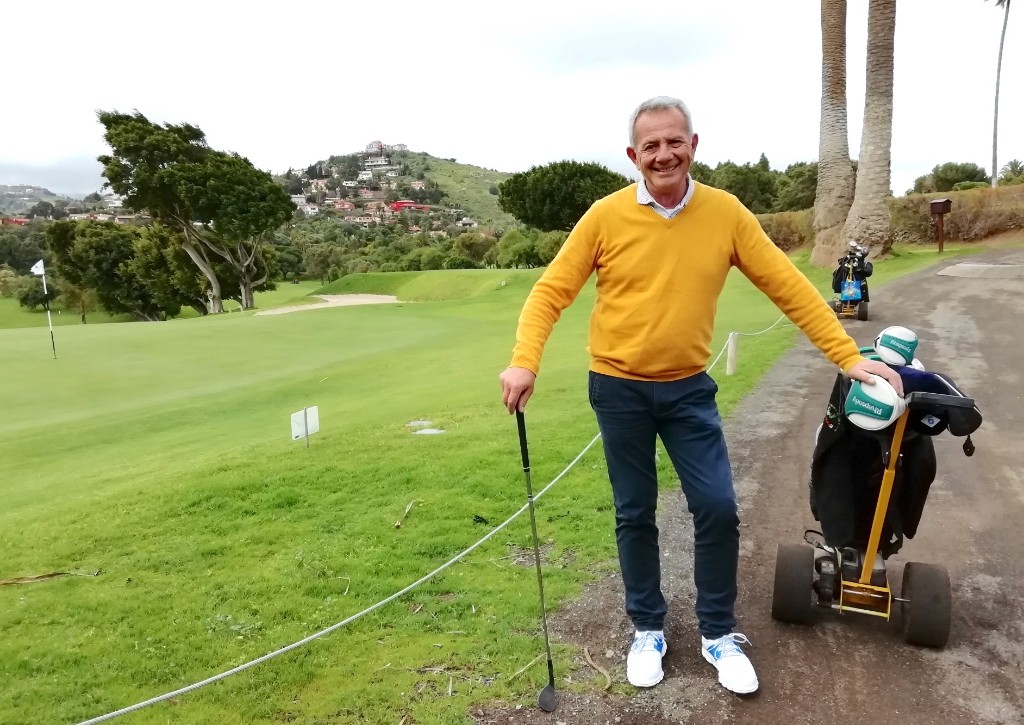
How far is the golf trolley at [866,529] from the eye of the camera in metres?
2.89

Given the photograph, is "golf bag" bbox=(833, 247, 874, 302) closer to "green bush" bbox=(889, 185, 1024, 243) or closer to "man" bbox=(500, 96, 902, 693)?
"man" bbox=(500, 96, 902, 693)

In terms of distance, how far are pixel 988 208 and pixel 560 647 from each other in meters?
29.9

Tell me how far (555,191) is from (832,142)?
3228 cm

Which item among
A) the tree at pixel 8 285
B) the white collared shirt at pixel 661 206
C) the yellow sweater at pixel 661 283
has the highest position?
the tree at pixel 8 285

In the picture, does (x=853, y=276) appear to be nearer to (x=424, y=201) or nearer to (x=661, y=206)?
(x=661, y=206)

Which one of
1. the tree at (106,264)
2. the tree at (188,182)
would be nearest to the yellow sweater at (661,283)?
the tree at (188,182)

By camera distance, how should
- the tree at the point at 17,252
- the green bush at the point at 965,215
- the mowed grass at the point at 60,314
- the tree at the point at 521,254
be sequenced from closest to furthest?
the green bush at the point at 965,215 → the tree at the point at 521,254 → the mowed grass at the point at 60,314 → the tree at the point at 17,252

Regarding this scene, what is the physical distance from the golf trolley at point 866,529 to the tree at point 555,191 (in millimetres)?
49413

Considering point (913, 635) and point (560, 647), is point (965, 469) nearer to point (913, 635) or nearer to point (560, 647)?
point (913, 635)

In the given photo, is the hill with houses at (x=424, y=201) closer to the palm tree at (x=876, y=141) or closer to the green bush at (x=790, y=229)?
the green bush at (x=790, y=229)

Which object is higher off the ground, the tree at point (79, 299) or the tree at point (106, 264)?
the tree at point (106, 264)

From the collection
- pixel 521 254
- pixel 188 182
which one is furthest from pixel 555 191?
pixel 188 182

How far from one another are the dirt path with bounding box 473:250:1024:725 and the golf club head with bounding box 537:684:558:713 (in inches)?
1.3

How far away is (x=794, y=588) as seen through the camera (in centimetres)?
310
